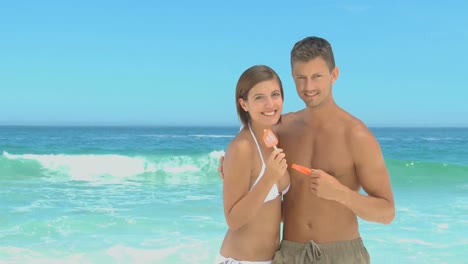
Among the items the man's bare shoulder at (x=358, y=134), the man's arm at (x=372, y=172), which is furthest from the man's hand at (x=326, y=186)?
the man's bare shoulder at (x=358, y=134)

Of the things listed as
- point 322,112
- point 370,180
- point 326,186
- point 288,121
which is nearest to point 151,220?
point 288,121

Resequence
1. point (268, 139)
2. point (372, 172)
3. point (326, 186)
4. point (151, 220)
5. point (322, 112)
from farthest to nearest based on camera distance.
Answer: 1. point (151, 220)
2. point (322, 112)
3. point (372, 172)
4. point (268, 139)
5. point (326, 186)

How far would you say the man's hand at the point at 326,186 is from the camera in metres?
2.50

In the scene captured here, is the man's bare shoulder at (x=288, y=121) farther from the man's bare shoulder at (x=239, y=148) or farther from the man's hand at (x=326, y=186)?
the man's hand at (x=326, y=186)

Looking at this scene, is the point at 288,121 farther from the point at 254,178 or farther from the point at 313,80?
the point at 254,178

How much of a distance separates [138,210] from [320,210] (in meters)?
7.37

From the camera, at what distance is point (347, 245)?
9.14 ft

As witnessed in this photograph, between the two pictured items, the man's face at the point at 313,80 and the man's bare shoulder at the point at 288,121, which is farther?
the man's bare shoulder at the point at 288,121

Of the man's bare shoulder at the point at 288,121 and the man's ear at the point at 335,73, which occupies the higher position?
the man's ear at the point at 335,73

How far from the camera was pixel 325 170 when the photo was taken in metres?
2.80

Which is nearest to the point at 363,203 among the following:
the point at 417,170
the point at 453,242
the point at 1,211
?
the point at 453,242

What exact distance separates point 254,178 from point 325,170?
1.20 ft

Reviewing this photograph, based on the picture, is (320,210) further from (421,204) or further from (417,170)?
(417,170)

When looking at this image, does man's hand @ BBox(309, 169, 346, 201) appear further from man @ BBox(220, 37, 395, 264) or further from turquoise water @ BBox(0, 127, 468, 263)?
turquoise water @ BBox(0, 127, 468, 263)
